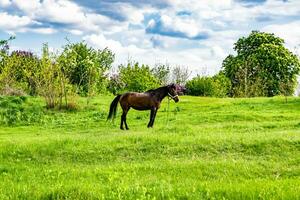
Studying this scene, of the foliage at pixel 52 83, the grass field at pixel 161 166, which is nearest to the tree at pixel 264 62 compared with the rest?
the foliage at pixel 52 83

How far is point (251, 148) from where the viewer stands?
51.5ft

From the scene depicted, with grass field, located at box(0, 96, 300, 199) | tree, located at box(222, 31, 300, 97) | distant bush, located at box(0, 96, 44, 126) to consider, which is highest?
tree, located at box(222, 31, 300, 97)

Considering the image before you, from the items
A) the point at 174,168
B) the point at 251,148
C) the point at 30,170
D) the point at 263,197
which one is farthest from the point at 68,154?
the point at 263,197

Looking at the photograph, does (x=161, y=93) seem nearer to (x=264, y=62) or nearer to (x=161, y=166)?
(x=161, y=166)

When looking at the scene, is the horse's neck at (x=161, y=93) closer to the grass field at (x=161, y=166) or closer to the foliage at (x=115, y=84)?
the grass field at (x=161, y=166)

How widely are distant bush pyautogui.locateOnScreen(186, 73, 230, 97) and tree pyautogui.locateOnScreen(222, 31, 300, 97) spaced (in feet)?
14.0

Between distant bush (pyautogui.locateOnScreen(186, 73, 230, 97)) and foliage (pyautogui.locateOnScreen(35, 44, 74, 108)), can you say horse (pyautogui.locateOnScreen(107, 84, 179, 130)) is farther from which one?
distant bush (pyautogui.locateOnScreen(186, 73, 230, 97))

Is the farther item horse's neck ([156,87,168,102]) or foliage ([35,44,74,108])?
foliage ([35,44,74,108])

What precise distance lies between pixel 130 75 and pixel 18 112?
59.4 ft

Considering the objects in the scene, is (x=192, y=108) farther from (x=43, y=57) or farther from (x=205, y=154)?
(x=205, y=154)

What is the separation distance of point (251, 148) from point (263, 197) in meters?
5.83

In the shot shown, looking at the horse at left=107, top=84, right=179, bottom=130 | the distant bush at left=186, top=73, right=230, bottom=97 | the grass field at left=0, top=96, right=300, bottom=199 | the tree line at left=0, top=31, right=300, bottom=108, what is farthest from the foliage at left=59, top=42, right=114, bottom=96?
the grass field at left=0, top=96, right=300, bottom=199

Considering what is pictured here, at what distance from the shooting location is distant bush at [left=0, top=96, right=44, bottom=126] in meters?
28.1

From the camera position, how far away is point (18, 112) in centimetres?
2917
